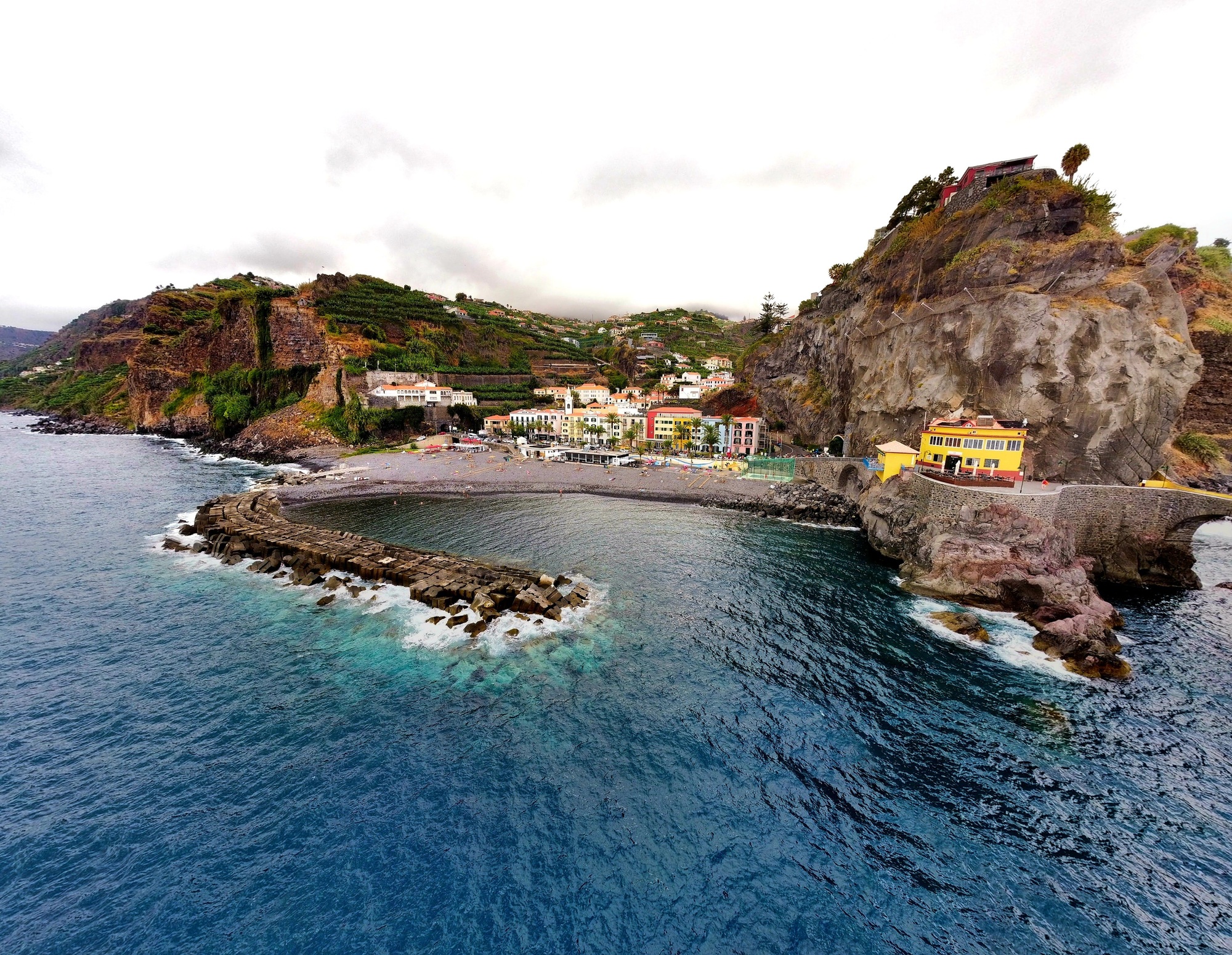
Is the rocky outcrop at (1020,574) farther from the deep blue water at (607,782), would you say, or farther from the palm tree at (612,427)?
the palm tree at (612,427)

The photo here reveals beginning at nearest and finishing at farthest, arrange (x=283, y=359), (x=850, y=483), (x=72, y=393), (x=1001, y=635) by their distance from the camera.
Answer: (x=1001, y=635)
(x=850, y=483)
(x=283, y=359)
(x=72, y=393)

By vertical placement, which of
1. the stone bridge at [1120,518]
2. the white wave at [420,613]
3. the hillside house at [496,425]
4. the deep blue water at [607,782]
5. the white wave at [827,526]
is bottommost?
the deep blue water at [607,782]

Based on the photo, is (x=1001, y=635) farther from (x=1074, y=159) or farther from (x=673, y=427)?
(x=673, y=427)

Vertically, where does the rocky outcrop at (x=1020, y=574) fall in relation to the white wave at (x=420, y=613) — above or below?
above

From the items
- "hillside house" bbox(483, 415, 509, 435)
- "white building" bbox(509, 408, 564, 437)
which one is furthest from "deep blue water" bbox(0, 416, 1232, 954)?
"hillside house" bbox(483, 415, 509, 435)

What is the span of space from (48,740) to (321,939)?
42.9 ft

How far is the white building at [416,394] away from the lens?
75.5 meters

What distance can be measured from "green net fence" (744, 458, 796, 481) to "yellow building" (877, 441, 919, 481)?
16.1 meters

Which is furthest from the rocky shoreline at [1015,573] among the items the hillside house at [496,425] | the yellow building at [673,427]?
the hillside house at [496,425]

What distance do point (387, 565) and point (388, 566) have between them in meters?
0.23

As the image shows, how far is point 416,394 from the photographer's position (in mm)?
78062

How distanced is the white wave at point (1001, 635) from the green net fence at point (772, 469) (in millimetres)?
27574

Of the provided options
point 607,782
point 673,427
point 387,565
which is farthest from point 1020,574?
point 673,427

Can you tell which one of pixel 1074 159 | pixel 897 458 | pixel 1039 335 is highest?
pixel 1074 159
